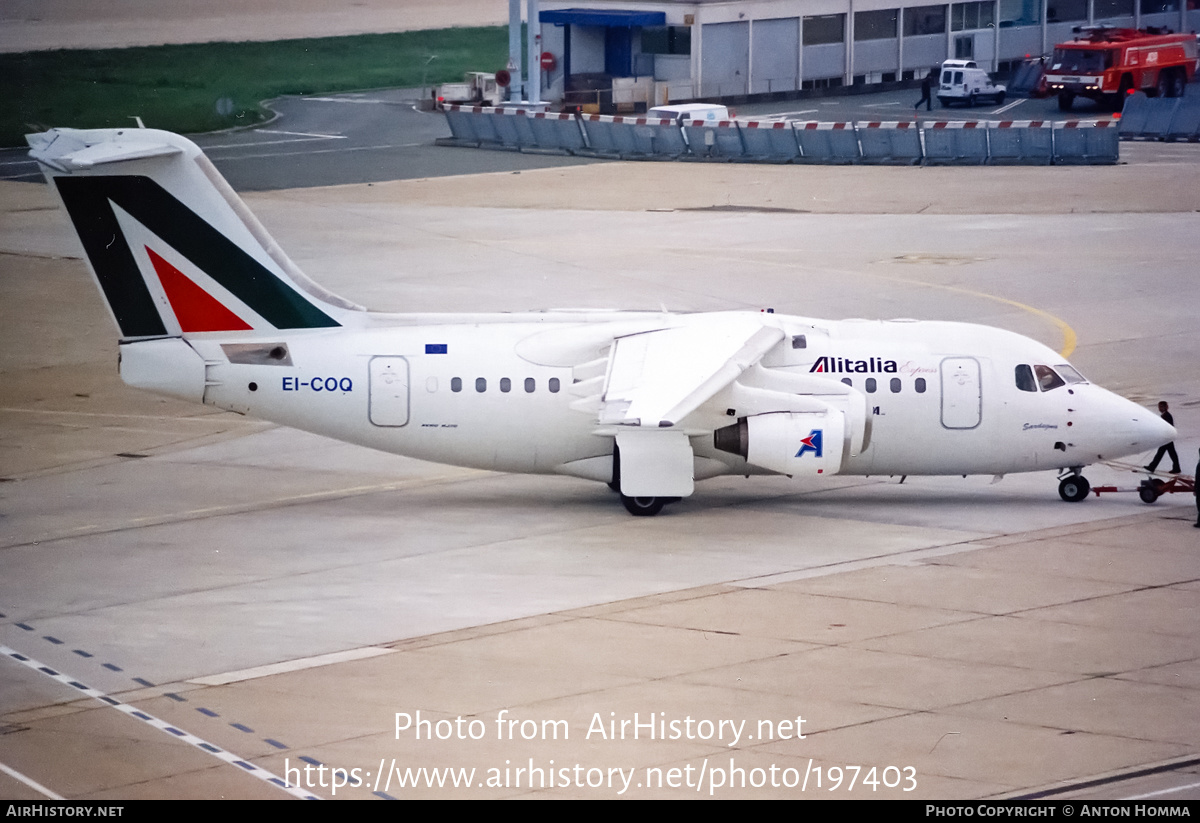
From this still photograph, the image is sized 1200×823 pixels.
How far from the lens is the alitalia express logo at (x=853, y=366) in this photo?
29.3m

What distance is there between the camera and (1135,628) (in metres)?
22.8

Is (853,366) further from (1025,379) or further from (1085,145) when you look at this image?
(1085,145)

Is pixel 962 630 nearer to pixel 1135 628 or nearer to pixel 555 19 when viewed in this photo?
pixel 1135 628

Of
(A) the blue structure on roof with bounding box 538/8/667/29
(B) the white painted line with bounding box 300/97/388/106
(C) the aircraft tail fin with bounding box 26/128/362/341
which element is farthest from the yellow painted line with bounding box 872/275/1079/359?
(B) the white painted line with bounding box 300/97/388/106

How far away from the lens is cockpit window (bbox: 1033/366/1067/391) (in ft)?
98.3

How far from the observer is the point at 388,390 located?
28.9 metres

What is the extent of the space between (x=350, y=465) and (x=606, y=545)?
812cm

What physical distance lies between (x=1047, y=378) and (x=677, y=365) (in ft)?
23.5

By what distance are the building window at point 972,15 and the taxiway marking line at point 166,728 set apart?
7978 cm

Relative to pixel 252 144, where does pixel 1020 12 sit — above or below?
above

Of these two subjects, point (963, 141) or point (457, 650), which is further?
point (963, 141)

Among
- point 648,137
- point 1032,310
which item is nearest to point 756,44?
point 648,137

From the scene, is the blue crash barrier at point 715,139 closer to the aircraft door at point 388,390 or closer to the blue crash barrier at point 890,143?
the blue crash barrier at point 890,143

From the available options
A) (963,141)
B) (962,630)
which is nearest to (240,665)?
(962,630)
